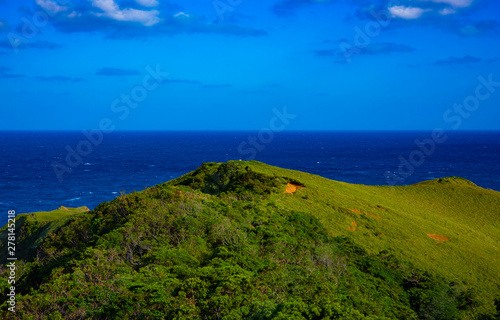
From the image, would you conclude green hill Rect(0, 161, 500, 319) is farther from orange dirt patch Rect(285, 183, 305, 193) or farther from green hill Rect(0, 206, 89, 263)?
green hill Rect(0, 206, 89, 263)

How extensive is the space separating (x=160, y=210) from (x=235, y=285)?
29.9 ft

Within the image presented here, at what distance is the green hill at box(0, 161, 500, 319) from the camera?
14.6 metres

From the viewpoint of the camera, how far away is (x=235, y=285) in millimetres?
15102

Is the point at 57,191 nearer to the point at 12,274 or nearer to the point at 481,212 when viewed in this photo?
the point at 12,274

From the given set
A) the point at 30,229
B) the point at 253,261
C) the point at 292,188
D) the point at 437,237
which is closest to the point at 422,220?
the point at 437,237

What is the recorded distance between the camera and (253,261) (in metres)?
18.4

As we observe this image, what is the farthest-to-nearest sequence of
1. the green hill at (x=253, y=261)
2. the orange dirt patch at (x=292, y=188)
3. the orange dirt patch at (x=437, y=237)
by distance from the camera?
the orange dirt patch at (x=292, y=188) < the orange dirt patch at (x=437, y=237) < the green hill at (x=253, y=261)

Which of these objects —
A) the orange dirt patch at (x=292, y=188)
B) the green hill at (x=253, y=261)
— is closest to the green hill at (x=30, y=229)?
the green hill at (x=253, y=261)

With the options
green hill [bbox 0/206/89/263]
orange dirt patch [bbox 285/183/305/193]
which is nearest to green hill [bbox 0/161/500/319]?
orange dirt patch [bbox 285/183/305/193]

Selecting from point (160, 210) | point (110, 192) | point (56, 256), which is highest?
point (160, 210)

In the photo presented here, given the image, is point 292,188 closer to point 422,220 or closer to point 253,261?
point 422,220

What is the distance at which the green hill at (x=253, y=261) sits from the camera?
14.6m

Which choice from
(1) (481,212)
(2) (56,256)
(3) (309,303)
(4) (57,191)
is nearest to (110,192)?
(4) (57,191)

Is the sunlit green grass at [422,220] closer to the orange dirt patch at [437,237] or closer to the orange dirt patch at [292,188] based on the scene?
the orange dirt patch at [437,237]
